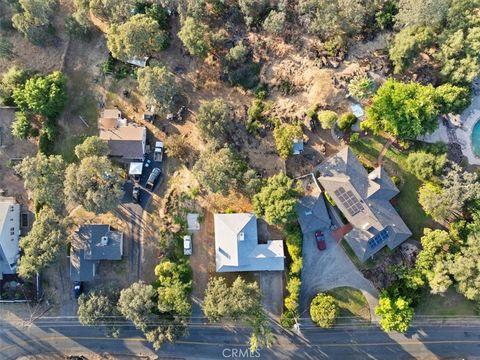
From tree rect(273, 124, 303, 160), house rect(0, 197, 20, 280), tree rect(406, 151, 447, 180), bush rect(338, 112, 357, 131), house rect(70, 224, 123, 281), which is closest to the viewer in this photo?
tree rect(406, 151, 447, 180)

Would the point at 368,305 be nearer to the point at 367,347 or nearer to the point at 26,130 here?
the point at 367,347

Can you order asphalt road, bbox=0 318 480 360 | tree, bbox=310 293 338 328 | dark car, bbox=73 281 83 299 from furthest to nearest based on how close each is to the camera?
dark car, bbox=73 281 83 299
asphalt road, bbox=0 318 480 360
tree, bbox=310 293 338 328

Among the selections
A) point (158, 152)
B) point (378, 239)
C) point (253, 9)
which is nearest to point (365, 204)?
point (378, 239)

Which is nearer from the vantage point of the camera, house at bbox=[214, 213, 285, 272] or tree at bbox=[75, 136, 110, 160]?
tree at bbox=[75, 136, 110, 160]

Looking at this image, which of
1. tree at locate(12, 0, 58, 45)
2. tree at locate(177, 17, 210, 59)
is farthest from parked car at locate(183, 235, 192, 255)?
tree at locate(12, 0, 58, 45)

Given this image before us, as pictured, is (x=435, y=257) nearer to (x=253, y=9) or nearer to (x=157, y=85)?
(x=253, y=9)

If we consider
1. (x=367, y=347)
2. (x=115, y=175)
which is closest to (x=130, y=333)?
(x=115, y=175)

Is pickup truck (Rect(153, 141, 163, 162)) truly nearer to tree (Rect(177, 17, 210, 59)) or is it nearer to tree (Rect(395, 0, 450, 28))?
tree (Rect(177, 17, 210, 59))
